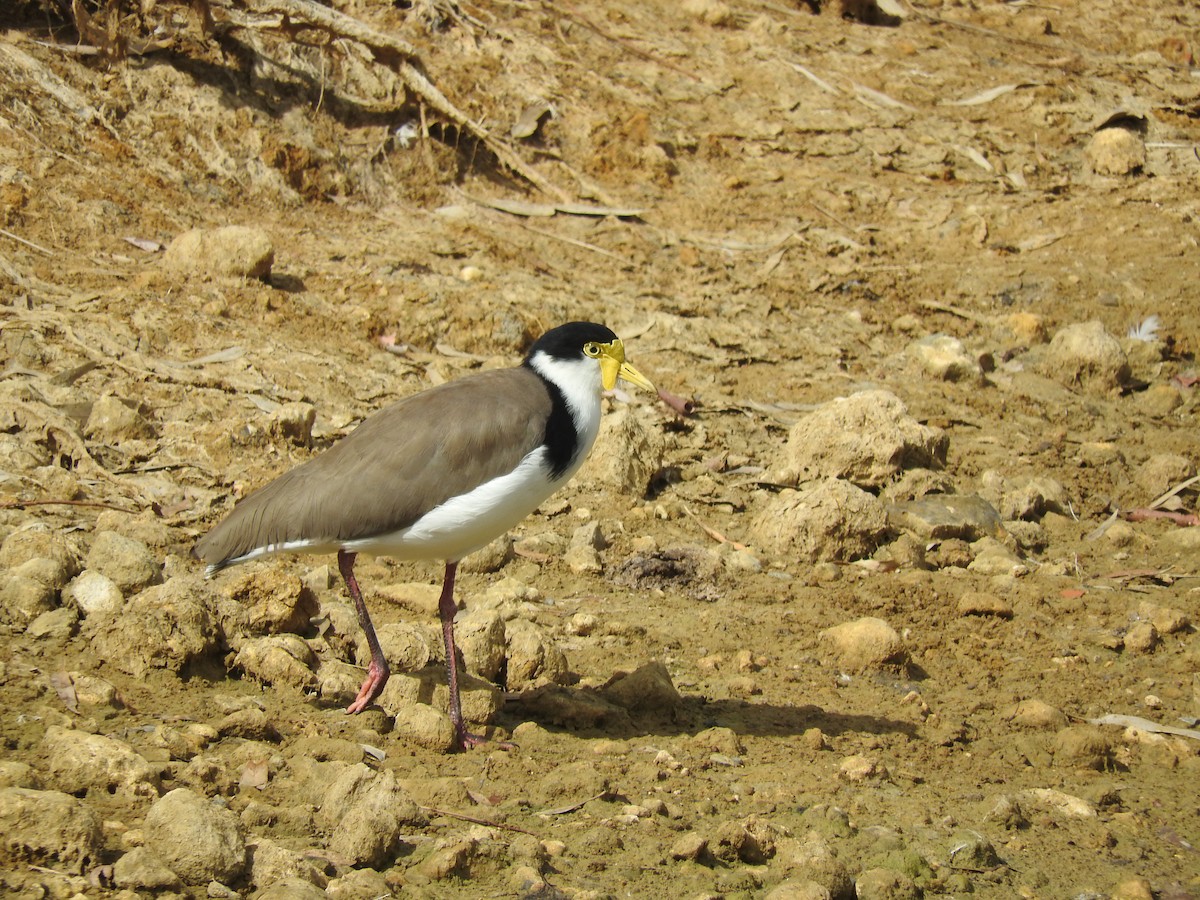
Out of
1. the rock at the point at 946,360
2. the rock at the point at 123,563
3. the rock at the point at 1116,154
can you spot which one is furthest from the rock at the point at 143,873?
the rock at the point at 1116,154

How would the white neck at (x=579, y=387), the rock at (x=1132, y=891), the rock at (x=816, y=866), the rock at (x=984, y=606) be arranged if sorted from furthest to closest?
the rock at (x=984, y=606), the white neck at (x=579, y=387), the rock at (x=1132, y=891), the rock at (x=816, y=866)

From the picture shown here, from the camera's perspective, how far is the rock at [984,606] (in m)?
6.61

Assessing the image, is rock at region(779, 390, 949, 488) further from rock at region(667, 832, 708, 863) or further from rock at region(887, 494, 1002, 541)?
rock at region(667, 832, 708, 863)

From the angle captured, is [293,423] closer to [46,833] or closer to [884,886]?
[46,833]

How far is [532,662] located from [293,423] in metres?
2.56

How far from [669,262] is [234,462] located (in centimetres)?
494

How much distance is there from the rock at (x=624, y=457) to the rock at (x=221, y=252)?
279cm

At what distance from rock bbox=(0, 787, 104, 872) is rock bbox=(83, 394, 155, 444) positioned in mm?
3982

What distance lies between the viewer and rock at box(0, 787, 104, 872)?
3.27 meters

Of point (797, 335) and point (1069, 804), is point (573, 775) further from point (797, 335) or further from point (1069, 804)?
point (797, 335)

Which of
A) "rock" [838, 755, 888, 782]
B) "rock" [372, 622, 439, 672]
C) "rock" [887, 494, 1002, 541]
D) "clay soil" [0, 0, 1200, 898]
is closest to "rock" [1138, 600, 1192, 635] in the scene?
"clay soil" [0, 0, 1200, 898]

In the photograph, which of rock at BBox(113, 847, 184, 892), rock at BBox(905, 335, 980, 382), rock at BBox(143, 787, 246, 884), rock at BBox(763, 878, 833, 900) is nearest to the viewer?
rock at BBox(113, 847, 184, 892)

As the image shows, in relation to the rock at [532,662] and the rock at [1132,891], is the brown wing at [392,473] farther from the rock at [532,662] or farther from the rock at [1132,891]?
the rock at [1132,891]

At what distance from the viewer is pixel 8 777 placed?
3652 millimetres
